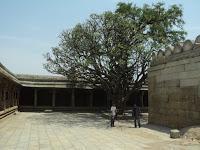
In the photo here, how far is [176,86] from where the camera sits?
62.8ft

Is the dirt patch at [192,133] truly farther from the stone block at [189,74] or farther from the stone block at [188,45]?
the stone block at [188,45]

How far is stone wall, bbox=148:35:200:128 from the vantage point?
685 inches

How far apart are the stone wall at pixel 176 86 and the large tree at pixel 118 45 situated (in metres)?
4.89

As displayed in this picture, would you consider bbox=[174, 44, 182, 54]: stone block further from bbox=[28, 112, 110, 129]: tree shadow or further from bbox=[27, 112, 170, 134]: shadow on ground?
bbox=[28, 112, 110, 129]: tree shadow

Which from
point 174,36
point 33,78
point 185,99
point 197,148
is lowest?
point 197,148

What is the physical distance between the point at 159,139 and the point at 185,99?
11.8 feet

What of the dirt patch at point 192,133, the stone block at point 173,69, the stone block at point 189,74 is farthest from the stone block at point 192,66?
the dirt patch at point 192,133

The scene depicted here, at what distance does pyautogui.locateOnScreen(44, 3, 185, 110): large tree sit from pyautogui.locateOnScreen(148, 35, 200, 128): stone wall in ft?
16.1

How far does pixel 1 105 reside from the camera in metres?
24.3

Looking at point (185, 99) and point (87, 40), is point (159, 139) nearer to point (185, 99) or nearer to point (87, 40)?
point (185, 99)

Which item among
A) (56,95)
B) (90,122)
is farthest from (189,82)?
(56,95)

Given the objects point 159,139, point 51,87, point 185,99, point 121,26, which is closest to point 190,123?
point 185,99

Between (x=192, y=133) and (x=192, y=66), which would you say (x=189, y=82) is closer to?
(x=192, y=66)

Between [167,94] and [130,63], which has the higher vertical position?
[130,63]
